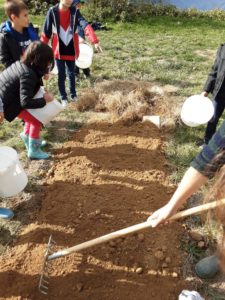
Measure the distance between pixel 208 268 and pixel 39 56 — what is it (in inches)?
90.6

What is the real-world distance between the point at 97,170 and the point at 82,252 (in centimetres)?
111

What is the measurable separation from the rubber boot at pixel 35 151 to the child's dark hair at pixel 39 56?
855 mm

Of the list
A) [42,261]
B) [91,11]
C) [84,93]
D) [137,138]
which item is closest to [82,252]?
[42,261]

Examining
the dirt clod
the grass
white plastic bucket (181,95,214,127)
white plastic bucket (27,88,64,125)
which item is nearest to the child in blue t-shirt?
white plastic bucket (27,88,64,125)

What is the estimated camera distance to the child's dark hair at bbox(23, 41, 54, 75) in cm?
307

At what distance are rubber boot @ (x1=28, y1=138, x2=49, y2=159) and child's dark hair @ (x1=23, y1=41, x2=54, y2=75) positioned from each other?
86 centimetres

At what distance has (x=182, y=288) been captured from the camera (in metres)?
2.54

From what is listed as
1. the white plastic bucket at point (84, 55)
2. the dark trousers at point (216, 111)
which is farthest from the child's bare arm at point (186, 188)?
the white plastic bucket at point (84, 55)

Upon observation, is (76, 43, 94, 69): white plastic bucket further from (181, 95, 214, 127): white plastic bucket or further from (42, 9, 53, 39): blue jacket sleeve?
(181, 95, 214, 127): white plastic bucket

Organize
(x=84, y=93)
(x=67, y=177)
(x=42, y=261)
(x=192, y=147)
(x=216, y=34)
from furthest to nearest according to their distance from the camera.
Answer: (x=216, y=34), (x=84, y=93), (x=192, y=147), (x=67, y=177), (x=42, y=261)

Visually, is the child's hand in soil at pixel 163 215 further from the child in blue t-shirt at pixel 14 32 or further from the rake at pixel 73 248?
the child in blue t-shirt at pixel 14 32

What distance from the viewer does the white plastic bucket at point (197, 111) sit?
150 inches

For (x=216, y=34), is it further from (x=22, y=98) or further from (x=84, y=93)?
(x=22, y=98)

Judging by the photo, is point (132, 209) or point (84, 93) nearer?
point (132, 209)
